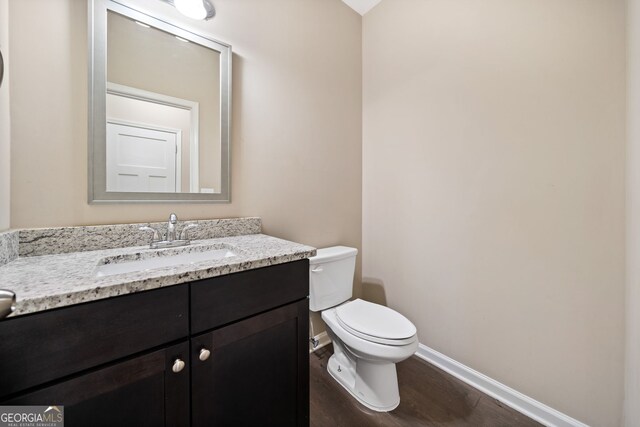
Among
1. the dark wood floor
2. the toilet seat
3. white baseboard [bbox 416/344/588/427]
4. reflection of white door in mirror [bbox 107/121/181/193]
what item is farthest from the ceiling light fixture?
white baseboard [bbox 416/344/588/427]

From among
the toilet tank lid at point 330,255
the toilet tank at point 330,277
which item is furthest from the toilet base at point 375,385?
the toilet tank lid at point 330,255

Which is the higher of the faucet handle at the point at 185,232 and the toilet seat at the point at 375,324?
the faucet handle at the point at 185,232

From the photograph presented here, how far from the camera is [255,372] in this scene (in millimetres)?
839

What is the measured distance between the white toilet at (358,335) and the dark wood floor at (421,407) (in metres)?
0.05

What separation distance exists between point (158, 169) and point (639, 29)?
197cm

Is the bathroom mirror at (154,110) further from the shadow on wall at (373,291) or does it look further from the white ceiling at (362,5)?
the shadow on wall at (373,291)

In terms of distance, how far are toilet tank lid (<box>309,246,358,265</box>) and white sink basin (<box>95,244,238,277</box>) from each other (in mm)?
543

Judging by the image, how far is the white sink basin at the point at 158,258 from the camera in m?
0.86

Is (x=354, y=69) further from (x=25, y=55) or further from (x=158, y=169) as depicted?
(x=25, y=55)

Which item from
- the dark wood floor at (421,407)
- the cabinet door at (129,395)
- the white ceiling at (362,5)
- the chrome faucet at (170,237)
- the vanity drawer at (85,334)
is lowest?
the dark wood floor at (421,407)

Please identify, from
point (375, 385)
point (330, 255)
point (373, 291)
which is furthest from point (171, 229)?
point (373, 291)

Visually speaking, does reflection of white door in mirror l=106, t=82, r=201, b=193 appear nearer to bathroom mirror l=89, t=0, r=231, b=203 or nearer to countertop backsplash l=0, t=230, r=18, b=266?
bathroom mirror l=89, t=0, r=231, b=203

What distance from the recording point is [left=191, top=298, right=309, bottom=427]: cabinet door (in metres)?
0.73

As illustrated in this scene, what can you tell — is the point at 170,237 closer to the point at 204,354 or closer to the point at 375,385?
the point at 204,354
